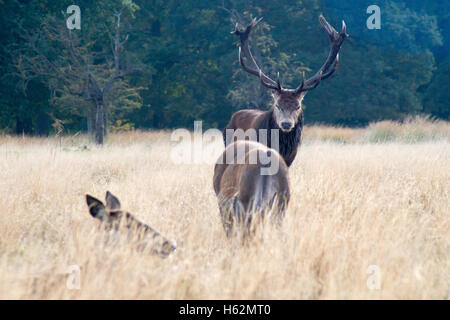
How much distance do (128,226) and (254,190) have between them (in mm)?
1063

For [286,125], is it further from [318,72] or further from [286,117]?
[318,72]

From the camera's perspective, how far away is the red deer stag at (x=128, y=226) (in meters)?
3.18

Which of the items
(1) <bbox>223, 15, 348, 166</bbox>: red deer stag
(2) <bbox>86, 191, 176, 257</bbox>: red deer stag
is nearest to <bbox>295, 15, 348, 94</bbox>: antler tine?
(1) <bbox>223, 15, 348, 166</bbox>: red deer stag

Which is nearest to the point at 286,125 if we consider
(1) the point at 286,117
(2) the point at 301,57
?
(1) the point at 286,117

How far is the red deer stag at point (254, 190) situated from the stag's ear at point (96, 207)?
3.42ft

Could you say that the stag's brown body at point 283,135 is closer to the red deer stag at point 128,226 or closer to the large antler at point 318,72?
the large antler at point 318,72

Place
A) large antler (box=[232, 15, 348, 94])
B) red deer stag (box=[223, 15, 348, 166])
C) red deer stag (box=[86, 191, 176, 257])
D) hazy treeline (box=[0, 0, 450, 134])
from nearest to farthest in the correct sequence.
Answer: red deer stag (box=[86, 191, 176, 257]) → red deer stag (box=[223, 15, 348, 166]) → large antler (box=[232, 15, 348, 94]) → hazy treeline (box=[0, 0, 450, 134])

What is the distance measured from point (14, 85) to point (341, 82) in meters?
19.1

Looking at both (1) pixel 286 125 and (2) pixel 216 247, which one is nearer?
(2) pixel 216 247

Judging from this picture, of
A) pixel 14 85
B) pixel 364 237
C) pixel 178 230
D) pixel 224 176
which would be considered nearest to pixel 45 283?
pixel 178 230

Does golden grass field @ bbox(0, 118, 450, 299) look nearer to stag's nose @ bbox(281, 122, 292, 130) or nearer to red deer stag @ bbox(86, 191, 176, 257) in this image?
red deer stag @ bbox(86, 191, 176, 257)

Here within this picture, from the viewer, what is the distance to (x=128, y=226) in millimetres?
A: 3299

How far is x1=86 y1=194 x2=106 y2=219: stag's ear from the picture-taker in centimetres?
323

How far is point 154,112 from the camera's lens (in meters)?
28.3
